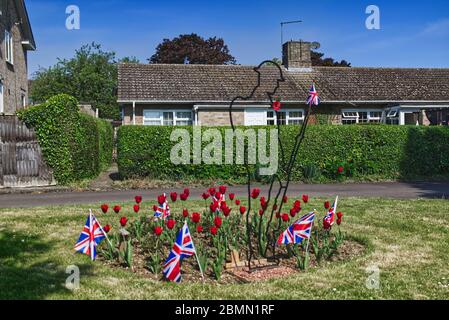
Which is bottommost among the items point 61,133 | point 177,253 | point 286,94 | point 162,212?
point 177,253

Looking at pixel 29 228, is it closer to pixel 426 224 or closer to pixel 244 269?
pixel 244 269

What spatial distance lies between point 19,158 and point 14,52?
1125cm

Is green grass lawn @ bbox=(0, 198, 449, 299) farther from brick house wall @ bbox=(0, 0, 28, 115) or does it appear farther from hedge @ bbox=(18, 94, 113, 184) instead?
brick house wall @ bbox=(0, 0, 28, 115)

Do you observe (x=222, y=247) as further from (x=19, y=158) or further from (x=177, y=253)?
(x=19, y=158)

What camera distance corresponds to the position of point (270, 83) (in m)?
26.3

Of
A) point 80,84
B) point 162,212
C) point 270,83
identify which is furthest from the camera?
point 80,84

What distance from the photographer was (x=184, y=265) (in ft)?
19.5

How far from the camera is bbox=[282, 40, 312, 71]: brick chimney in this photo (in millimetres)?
27438

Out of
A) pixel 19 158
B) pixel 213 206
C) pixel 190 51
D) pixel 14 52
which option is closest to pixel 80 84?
pixel 190 51

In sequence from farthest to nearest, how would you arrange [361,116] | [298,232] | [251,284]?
[361,116] < [298,232] < [251,284]

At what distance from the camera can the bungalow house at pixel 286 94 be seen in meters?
23.5

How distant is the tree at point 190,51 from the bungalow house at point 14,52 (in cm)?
2379

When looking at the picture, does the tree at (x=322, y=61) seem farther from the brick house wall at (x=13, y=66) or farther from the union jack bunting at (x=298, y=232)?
the union jack bunting at (x=298, y=232)

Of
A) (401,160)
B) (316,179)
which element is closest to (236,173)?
(316,179)
